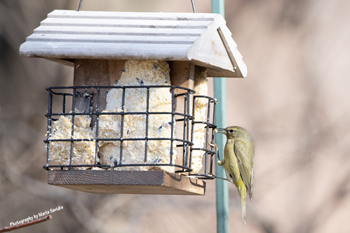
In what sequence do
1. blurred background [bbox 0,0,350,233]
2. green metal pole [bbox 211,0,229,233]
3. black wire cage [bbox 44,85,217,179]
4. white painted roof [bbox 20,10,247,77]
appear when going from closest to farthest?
white painted roof [bbox 20,10,247,77], black wire cage [bbox 44,85,217,179], green metal pole [bbox 211,0,229,233], blurred background [bbox 0,0,350,233]

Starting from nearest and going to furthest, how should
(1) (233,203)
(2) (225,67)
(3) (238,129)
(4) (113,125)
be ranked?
(4) (113,125)
(2) (225,67)
(3) (238,129)
(1) (233,203)

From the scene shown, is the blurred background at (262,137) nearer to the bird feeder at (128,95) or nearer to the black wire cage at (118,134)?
the bird feeder at (128,95)

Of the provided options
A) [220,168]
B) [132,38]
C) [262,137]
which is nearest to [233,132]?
[220,168]

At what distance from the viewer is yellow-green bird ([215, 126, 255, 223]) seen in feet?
14.9

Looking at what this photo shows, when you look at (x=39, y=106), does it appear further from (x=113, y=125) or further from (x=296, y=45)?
(x=113, y=125)

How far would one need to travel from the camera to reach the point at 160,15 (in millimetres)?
3750

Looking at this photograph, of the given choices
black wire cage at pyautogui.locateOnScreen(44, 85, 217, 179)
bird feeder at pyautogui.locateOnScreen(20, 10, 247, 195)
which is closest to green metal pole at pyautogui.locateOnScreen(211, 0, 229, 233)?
bird feeder at pyautogui.locateOnScreen(20, 10, 247, 195)

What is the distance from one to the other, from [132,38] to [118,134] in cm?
62

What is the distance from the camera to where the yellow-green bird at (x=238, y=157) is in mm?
4551

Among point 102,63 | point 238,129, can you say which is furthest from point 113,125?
point 238,129

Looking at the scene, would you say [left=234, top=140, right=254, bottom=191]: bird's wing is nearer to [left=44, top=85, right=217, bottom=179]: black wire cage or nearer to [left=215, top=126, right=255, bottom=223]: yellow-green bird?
[left=215, top=126, right=255, bottom=223]: yellow-green bird

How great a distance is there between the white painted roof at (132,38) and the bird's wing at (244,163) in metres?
0.89

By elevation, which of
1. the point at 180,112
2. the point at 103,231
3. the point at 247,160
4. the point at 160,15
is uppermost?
the point at 160,15

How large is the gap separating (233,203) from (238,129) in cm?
305
